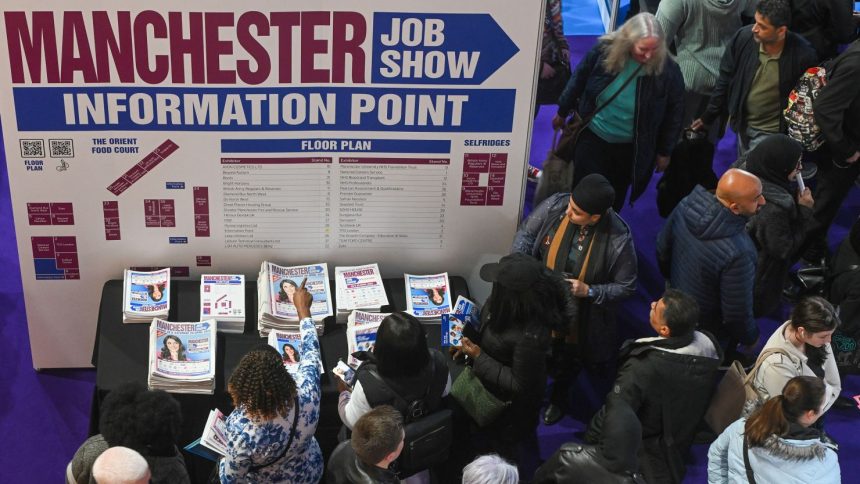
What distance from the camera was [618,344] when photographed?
5.73 metres

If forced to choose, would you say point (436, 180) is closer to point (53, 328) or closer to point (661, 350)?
point (661, 350)

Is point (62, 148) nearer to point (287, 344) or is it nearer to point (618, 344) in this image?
point (287, 344)

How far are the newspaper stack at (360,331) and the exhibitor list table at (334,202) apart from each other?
0.47 meters

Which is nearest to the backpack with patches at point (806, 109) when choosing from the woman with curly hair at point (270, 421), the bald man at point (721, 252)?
the bald man at point (721, 252)

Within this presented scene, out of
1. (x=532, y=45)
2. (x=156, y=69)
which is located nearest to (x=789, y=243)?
(x=532, y=45)

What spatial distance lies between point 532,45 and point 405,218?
44.7 inches

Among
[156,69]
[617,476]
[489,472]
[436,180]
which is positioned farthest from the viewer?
[436,180]

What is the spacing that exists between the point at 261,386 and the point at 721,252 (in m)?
2.51

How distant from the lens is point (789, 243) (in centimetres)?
512

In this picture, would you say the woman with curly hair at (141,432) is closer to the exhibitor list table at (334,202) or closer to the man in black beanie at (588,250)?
the exhibitor list table at (334,202)

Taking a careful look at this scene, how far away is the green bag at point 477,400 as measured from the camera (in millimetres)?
4051

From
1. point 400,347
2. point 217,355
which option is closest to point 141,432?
point 400,347

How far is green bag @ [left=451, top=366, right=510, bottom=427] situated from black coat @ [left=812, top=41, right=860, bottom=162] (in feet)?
9.97

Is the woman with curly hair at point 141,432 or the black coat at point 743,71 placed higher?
the black coat at point 743,71
